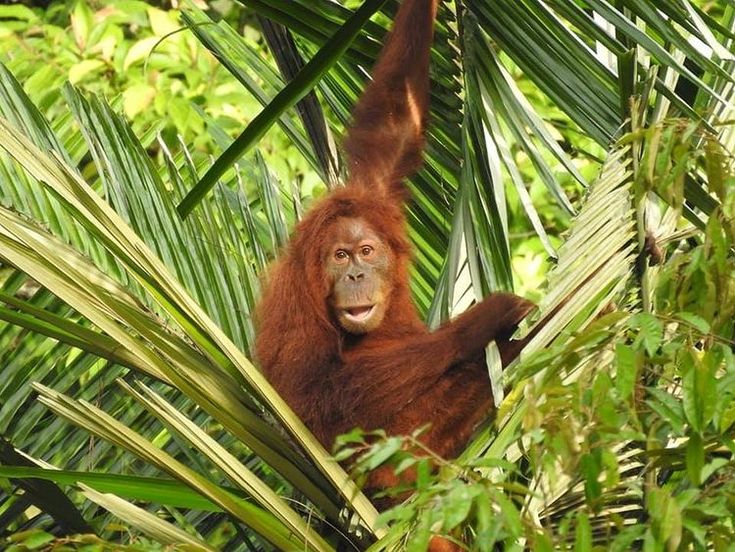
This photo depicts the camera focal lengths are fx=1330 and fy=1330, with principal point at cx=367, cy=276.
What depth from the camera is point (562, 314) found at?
3.19 meters

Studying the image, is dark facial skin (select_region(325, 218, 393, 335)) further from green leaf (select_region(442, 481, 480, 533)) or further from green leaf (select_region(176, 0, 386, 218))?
green leaf (select_region(442, 481, 480, 533))

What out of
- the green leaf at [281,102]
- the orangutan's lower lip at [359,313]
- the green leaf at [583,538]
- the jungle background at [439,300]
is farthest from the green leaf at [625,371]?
the orangutan's lower lip at [359,313]

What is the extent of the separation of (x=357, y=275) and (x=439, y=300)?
0.72 m

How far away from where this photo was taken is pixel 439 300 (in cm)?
471

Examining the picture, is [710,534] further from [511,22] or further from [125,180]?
[125,180]

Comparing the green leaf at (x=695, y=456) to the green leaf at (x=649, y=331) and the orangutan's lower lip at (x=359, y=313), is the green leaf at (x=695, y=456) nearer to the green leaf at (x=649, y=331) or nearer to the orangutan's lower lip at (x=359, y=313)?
the green leaf at (x=649, y=331)

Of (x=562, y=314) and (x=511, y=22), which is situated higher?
(x=511, y=22)

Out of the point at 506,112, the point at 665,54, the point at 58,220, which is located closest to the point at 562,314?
the point at 665,54

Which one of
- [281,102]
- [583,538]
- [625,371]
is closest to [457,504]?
[583,538]

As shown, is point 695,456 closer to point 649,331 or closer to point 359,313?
point 649,331

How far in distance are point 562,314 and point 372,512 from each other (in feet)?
2.33

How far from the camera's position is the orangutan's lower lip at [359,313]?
17.5 ft

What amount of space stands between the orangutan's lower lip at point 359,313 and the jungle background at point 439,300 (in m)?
0.27

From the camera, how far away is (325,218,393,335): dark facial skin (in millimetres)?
5332
